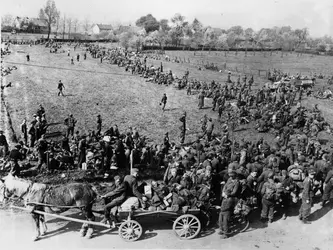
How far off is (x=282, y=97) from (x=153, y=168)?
1782 centimetres

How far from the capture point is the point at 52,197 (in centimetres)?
943

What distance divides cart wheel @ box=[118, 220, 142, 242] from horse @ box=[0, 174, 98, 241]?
955mm

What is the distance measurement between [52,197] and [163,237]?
3344 millimetres

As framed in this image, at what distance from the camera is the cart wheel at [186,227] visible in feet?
30.8

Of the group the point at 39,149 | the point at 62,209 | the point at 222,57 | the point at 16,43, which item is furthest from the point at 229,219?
the point at 222,57

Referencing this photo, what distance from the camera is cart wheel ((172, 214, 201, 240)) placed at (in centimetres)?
938

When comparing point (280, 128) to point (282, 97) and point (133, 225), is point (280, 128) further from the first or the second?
point (133, 225)

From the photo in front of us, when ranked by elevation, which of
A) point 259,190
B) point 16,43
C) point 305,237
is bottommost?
point 305,237

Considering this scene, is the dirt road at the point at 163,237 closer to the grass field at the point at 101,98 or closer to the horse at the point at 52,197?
the horse at the point at 52,197

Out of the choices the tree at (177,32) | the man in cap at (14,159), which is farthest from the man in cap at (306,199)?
the tree at (177,32)

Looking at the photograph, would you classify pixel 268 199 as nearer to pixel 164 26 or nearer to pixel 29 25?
pixel 164 26

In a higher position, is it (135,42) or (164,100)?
(135,42)

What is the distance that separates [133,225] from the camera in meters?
9.30

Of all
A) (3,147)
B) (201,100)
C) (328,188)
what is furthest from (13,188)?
(201,100)
